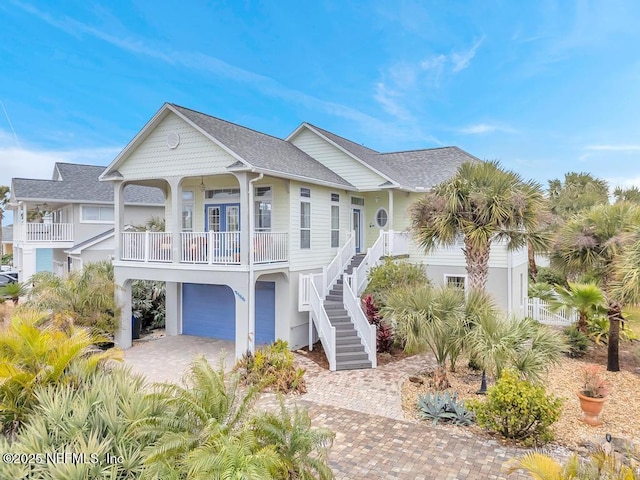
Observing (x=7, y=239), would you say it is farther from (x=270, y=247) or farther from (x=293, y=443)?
(x=293, y=443)

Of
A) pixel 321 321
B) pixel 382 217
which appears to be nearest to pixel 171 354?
pixel 321 321

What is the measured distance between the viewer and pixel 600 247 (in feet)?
41.0

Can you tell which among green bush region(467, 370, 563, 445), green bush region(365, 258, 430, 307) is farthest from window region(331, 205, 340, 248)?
green bush region(467, 370, 563, 445)

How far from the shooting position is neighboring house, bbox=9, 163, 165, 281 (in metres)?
23.9

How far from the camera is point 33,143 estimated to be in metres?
34.8

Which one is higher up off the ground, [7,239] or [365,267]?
[7,239]

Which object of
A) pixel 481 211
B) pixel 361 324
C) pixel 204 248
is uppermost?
pixel 481 211

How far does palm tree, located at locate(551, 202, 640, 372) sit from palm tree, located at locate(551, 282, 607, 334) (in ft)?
1.31

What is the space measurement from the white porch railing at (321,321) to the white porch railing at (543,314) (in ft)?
35.5

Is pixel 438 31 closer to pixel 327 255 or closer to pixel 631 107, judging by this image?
pixel 631 107

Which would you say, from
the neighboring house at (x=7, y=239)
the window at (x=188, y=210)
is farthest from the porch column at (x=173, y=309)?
the neighboring house at (x=7, y=239)

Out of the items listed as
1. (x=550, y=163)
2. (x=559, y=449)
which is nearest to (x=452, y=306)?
(x=559, y=449)

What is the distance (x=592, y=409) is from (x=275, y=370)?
7301 millimetres

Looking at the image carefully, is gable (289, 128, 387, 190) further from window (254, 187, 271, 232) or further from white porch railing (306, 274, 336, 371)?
white porch railing (306, 274, 336, 371)
